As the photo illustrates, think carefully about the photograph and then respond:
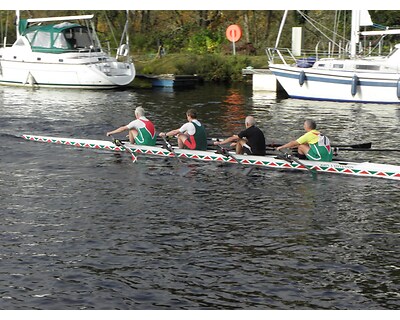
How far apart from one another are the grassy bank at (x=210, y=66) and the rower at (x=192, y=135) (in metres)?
29.3

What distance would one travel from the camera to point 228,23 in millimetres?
64250

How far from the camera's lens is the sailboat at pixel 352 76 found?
4109cm

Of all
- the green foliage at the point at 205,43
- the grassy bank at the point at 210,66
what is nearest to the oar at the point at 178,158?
the grassy bank at the point at 210,66

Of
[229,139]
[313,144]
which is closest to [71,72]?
[229,139]

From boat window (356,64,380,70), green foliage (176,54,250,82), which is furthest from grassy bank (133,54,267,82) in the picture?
boat window (356,64,380,70)

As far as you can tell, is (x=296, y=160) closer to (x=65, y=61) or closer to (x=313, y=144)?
(x=313, y=144)

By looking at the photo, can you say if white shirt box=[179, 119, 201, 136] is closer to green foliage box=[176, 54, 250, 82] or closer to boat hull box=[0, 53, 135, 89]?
boat hull box=[0, 53, 135, 89]

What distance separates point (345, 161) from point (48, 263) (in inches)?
420

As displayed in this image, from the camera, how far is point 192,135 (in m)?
24.1

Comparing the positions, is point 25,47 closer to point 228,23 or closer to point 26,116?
point 26,116

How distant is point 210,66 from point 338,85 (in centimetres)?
1390

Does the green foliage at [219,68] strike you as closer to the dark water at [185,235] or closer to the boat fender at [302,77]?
the boat fender at [302,77]

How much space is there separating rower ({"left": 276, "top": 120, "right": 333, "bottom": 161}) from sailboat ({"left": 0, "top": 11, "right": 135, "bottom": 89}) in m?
26.7
